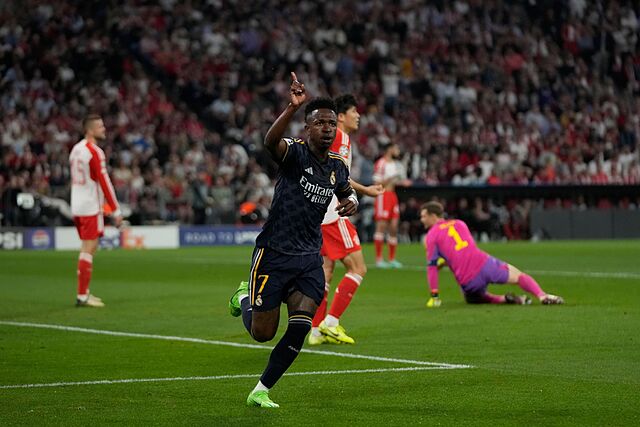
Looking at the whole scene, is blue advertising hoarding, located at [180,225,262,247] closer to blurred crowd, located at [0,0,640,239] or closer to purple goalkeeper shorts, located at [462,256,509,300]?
→ blurred crowd, located at [0,0,640,239]

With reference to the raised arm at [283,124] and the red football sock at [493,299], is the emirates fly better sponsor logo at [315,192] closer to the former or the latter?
the raised arm at [283,124]

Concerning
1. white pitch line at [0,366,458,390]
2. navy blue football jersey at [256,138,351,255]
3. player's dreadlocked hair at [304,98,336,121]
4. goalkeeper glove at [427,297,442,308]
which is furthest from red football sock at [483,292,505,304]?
player's dreadlocked hair at [304,98,336,121]

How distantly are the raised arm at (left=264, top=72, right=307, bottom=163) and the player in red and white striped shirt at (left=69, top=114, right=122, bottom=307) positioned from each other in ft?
29.3

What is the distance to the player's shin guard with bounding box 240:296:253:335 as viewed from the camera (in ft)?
29.6

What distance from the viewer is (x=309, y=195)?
8.71m

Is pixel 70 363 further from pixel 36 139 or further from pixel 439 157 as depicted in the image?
pixel 439 157

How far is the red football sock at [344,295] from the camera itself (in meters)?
12.5

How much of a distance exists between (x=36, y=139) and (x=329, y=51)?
1178 cm

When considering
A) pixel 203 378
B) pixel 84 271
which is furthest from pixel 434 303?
pixel 203 378

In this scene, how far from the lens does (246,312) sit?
9.23 m

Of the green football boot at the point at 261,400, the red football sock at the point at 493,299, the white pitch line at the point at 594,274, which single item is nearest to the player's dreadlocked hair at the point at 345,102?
the red football sock at the point at 493,299

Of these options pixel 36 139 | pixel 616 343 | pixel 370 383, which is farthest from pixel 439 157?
pixel 370 383

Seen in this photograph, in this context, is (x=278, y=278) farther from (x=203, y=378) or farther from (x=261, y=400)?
(x=203, y=378)

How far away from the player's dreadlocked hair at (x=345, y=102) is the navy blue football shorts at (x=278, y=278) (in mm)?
4635
